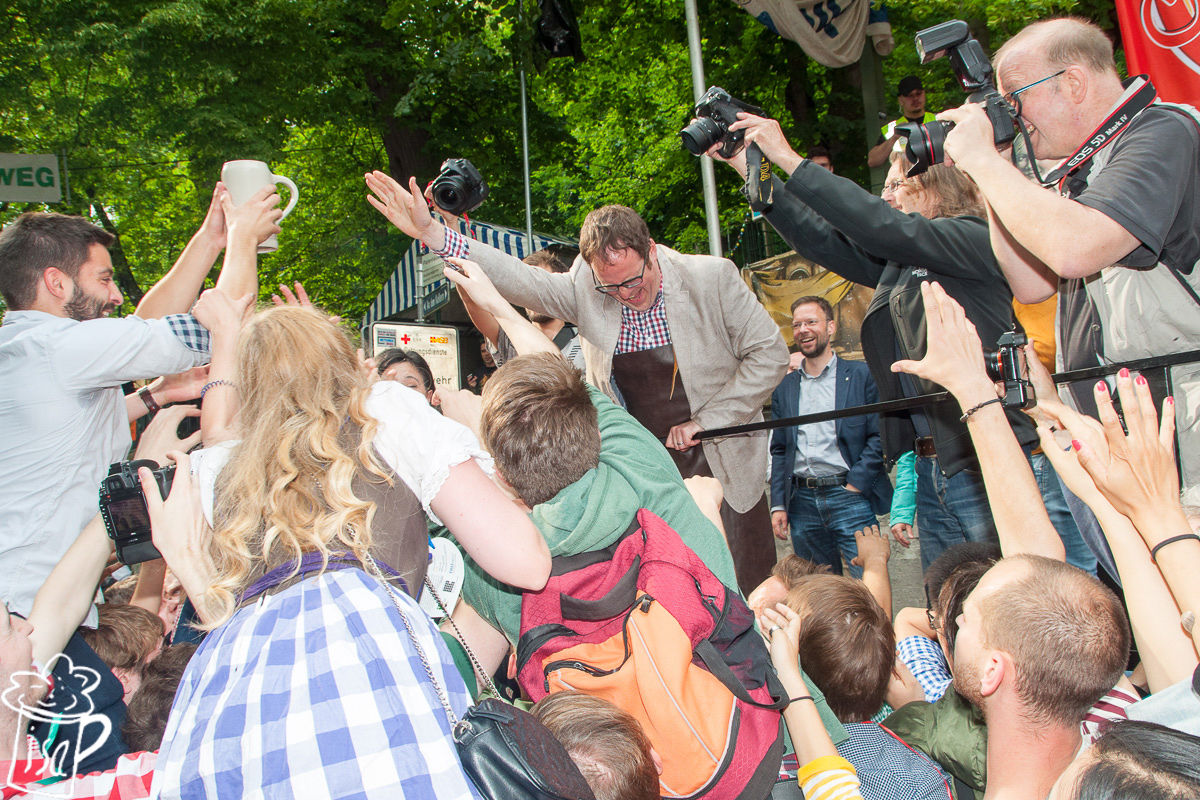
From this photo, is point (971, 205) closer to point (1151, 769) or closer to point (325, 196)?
point (1151, 769)

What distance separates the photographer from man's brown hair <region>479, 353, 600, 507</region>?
77.0 inches

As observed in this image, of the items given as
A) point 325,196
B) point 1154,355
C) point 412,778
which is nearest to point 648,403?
point 1154,355

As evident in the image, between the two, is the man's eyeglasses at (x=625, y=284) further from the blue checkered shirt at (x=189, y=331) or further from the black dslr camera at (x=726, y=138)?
the blue checkered shirt at (x=189, y=331)

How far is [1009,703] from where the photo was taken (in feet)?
5.42

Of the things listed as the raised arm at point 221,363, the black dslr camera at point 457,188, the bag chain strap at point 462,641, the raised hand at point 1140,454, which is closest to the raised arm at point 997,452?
the raised hand at point 1140,454

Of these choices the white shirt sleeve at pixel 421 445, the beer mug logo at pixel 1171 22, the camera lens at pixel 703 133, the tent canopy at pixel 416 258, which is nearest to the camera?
the white shirt sleeve at pixel 421 445

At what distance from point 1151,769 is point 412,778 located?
3.53 feet

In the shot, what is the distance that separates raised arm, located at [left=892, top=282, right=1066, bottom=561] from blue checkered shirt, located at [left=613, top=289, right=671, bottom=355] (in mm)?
1804

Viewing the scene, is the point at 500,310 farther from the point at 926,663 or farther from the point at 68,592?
the point at 926,663

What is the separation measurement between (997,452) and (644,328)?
6.53 feet

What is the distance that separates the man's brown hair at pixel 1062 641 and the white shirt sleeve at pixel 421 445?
1107mm

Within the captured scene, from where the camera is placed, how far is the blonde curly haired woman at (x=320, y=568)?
1.44 metres

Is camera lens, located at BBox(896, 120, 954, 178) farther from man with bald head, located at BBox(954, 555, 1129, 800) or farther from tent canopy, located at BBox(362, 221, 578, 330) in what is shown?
tent canopy, located at BBox(362, 221, 578, 330)

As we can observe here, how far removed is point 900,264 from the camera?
2758 mm
